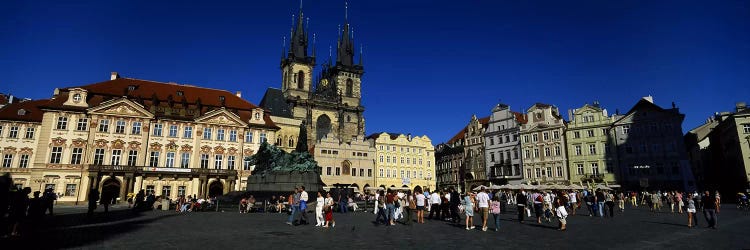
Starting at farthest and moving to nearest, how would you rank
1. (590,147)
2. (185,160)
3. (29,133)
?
(590,147) → (185,160) → (29,133)

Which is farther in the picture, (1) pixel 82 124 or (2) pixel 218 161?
(2) pixel 218 161

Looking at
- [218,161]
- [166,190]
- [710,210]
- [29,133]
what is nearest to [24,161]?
[29,133]

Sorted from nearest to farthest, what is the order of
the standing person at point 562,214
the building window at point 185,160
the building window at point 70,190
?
the standing person at point 562,214 < the building window at point 70,190 < the building window at point 185,160

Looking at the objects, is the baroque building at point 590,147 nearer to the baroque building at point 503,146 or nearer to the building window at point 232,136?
the baroque building at point 503,146

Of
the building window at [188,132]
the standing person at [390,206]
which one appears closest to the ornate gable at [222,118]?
the building window at [188,132]

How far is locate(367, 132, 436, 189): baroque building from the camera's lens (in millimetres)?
60781

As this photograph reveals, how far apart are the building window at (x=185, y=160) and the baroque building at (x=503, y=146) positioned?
121ft

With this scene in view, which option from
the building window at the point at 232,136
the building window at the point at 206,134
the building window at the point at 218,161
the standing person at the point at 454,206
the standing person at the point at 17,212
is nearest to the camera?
the standing person at the point at 17,212

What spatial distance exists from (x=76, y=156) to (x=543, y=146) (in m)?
49.2

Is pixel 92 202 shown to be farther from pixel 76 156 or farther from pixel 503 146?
pixel 503 146

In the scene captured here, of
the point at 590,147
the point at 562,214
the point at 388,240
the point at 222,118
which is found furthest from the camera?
the point at 590,147

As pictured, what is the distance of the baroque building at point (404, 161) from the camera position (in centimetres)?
6078

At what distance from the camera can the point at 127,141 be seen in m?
41.0

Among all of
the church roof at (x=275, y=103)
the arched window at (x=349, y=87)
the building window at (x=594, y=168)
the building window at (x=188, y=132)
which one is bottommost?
the building window at (x=594, y=168)
